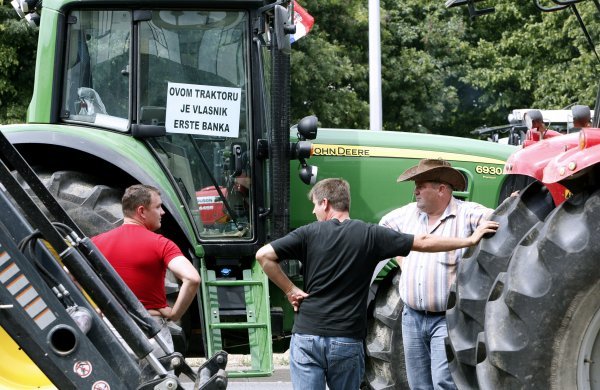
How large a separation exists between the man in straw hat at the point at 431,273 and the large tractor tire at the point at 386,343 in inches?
34.2

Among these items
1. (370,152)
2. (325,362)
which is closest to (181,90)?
(370,152)

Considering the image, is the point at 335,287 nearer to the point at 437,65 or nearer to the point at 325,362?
the point at 325,362

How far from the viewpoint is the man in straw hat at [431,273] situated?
21.1ft

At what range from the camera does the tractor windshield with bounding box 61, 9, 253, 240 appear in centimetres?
782

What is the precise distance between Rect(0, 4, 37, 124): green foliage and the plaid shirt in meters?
11.7

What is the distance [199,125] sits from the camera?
309 inches

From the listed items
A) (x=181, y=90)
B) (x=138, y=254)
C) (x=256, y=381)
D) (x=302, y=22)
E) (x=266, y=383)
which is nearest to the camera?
(x=138, y=254)

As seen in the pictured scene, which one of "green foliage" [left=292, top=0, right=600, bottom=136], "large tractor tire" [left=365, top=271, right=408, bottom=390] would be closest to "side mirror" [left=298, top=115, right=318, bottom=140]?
"large tractor tire" [left=365, top=271, right=408, bottom=390]

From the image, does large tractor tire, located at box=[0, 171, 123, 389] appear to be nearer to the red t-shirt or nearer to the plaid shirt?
the red t-shirt

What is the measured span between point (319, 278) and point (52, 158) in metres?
2.65

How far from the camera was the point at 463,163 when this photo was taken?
8750mm

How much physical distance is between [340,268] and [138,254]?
43.6 inches

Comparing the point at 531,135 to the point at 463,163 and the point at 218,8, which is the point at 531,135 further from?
the point at 218,8

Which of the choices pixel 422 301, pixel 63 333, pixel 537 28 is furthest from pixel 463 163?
pixel 537 28
